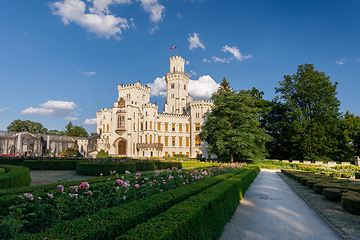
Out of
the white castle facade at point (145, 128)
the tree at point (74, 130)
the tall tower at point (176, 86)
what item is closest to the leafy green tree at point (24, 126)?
the tree at point (74, 130)

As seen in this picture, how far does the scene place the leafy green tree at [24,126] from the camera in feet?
223

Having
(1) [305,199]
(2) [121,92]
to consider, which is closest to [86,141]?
(2) [121,92]

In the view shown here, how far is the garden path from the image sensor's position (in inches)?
220

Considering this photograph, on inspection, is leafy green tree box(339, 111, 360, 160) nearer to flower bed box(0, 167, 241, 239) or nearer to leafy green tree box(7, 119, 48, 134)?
flower bed box(0, 167, 241, 239)

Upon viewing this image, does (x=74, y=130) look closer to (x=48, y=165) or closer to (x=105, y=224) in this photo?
(x=48, y=165)

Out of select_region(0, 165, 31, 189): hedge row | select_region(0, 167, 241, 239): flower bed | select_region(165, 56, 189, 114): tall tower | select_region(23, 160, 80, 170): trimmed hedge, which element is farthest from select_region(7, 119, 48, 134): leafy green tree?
select_region(0, 167, 241, 239): flower bed

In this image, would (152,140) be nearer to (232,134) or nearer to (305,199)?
(232,134)

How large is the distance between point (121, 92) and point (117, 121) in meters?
8.03

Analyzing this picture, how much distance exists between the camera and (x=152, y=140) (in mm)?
46469

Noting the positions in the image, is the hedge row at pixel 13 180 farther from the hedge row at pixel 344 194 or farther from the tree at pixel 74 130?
the tree at pixel 74 130

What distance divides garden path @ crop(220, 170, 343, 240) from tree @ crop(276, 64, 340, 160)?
28128mm

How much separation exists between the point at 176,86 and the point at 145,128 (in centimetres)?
1519

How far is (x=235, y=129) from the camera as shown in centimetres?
2844

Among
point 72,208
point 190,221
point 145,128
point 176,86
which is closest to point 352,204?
point 190,221
